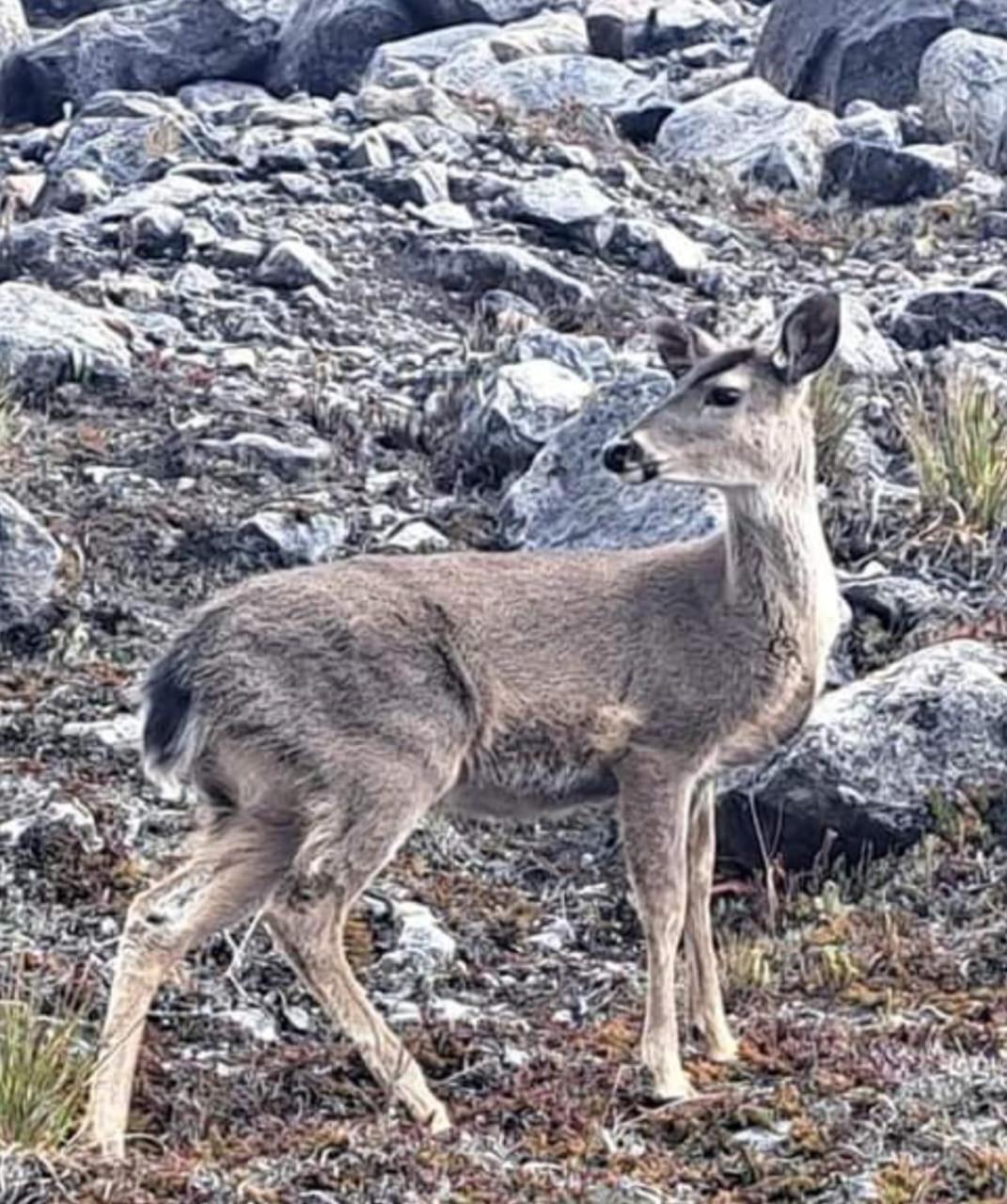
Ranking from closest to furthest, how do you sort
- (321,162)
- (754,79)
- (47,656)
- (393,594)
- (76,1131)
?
(76,1131) < (393,594) < (47,656) < (321,162) < (754,79)

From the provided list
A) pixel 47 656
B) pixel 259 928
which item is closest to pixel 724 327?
pixel 47 656

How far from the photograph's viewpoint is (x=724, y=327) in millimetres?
17484

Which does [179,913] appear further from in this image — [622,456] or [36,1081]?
[622,456]

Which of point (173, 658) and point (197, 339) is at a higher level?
point (173, 658)

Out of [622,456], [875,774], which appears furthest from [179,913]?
[875,774]

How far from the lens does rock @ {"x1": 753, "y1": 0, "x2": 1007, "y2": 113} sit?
957 inches

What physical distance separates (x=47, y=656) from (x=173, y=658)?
344 centimetres

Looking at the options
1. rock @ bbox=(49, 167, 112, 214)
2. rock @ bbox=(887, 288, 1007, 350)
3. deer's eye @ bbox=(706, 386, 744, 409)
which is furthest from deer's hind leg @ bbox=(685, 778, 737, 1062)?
rock @ bbox=(49, 167, 112, 214)

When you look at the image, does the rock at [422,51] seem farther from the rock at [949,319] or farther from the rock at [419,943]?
the rock at [419,943]

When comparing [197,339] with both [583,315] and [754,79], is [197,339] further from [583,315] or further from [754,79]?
[754,79]

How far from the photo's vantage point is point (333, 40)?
2686 centimetres

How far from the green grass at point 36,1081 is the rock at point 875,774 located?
363 centimetres

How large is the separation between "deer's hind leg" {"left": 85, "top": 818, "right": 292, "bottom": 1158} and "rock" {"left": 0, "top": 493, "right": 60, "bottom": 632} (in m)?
3.80

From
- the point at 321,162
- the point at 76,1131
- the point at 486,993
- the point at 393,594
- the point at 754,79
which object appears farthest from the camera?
the point at 754,79
